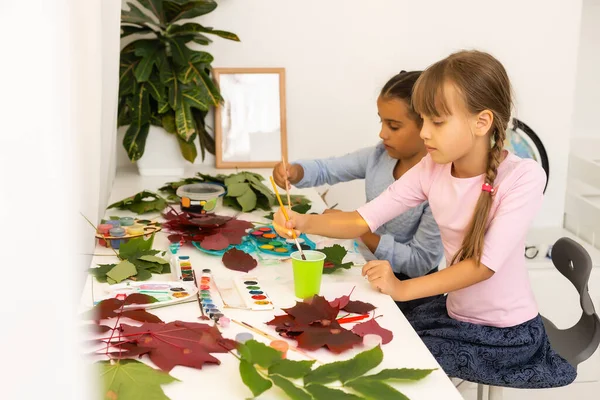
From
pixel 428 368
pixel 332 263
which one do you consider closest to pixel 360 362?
pixel 428 368

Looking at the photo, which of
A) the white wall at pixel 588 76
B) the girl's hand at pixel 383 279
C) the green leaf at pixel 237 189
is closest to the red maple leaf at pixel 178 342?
the girl's hand at pixel 383 279

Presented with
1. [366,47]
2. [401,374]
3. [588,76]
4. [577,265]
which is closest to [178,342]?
[401,374]

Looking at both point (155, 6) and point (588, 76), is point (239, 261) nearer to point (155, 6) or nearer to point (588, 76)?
point (155, 6)

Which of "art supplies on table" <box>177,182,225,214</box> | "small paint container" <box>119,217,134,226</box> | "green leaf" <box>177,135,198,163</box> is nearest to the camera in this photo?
"small paint container" <box>119,217,134,226</box>

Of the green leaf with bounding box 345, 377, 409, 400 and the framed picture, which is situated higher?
the framed picture

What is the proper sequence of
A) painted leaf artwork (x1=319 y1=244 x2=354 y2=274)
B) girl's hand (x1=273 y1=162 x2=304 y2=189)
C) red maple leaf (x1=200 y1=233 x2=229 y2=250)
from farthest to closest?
girl's hand (x1=273 y1=162 x2=304 y2=189)
red maple leaf (x1=200 y1=233 x2=229 y2=250)
painted leaf artwork (x1=319 y1=244 x2=354 y2=274)

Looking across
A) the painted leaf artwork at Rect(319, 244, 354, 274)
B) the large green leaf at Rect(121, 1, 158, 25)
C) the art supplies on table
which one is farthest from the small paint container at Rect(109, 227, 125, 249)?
the large green leaf at Rect(121, 1, 158, 25)

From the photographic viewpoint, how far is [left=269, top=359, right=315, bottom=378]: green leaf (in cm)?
103

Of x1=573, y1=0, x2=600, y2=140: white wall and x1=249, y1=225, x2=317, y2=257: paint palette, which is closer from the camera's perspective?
x1=249, y1=225, x2=317, y2=257: paint palette

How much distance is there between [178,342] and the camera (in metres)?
1.15

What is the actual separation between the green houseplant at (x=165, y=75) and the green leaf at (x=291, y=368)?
148 cm

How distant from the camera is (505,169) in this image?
1.52 metres

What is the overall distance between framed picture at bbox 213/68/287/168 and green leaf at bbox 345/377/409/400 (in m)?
1.65

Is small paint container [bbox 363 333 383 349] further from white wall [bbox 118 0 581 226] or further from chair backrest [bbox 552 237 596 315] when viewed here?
white wall [bbox 118 0 581 226]
